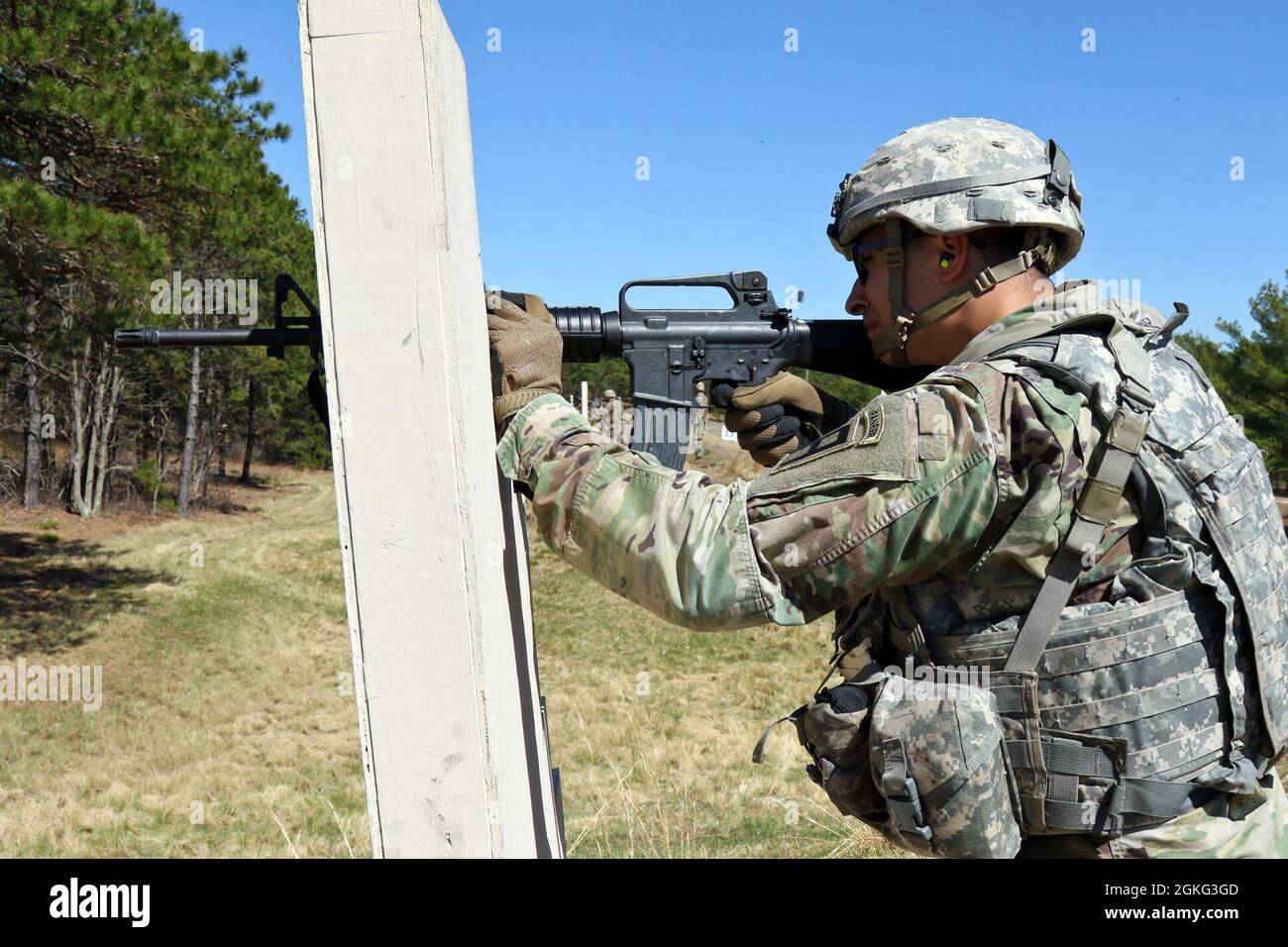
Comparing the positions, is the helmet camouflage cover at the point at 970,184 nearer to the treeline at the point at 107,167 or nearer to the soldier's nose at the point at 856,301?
the soldier's nose at the point at 856,301

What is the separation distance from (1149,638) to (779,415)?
4.25 ft

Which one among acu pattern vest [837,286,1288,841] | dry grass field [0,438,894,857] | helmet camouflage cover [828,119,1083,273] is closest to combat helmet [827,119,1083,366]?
helmet camouflage cover [828,119,1083,273]

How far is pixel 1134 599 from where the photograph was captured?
6.28 feet

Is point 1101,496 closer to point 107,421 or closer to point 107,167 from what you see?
point 107,167

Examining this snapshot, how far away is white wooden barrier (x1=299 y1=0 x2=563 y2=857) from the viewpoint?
4.78 feet

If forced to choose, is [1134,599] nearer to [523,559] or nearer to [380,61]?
[523,559]

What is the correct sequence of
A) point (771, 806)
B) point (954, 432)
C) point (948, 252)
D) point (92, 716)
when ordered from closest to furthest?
point (954, 432) → point (948, 252) → point (771, 806) → point (92, 716)

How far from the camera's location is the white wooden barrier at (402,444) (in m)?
1.46

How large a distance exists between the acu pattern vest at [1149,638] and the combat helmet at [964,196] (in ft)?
1.03

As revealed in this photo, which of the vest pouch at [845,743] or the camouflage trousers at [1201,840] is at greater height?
the vest pouch at [845,743]

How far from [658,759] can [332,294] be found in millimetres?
6453

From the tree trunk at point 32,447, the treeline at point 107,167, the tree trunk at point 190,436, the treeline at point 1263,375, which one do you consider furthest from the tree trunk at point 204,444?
the treeline at point 1263,375

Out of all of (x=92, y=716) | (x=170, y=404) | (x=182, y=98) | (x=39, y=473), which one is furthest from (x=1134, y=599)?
(x=170, y=404)

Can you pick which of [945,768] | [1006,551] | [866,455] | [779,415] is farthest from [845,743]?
[779,415]
